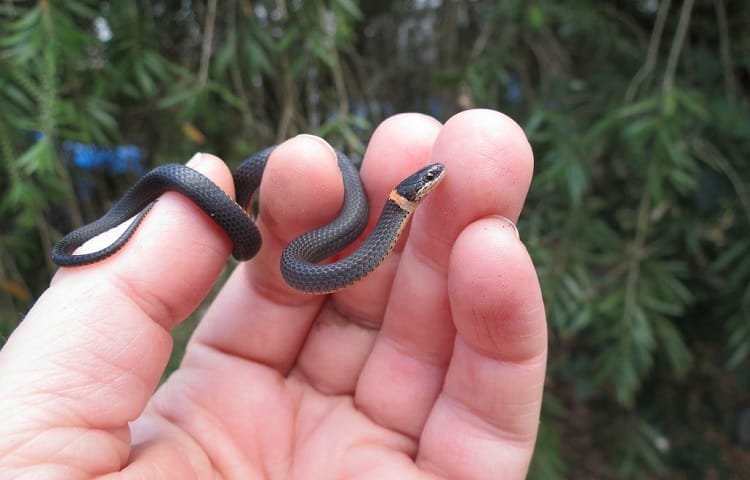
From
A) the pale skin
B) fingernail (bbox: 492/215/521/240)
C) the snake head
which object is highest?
the snake head

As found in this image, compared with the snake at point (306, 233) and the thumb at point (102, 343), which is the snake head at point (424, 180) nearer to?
the snake at point (306, 233)

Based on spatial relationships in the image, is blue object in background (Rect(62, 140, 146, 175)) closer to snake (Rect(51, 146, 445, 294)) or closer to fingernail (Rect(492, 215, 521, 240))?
snake (Rect(51, 146, 445, 294))

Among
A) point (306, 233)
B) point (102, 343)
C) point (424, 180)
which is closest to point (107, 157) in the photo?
point (306, 233)

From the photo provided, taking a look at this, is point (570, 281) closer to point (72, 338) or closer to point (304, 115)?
point (304, 115)

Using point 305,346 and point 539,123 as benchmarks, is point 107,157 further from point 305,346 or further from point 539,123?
point 539,123

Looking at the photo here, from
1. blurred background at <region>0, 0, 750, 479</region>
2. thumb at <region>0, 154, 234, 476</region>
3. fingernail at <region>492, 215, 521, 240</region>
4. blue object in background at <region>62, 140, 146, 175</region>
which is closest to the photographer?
thumb at <region>0, 154, 234, 476</region>

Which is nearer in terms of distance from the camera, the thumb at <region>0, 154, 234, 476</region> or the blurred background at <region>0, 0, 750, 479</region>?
the thumb at <region>0, 154, 234, 476</region>

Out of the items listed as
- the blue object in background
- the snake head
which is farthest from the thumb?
the blue object in background
